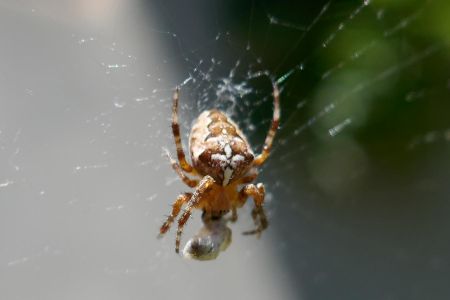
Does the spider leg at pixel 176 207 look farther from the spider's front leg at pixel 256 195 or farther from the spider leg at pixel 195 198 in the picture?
the spider's front leg at pixel 256 195

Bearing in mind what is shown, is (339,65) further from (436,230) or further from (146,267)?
(146,267)

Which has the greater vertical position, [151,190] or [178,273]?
[151,190]

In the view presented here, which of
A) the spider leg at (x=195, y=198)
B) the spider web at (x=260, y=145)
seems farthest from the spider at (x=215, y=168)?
the spider web at (x=260, y=145)

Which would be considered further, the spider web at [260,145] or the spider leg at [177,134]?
the spider web at [260,145]

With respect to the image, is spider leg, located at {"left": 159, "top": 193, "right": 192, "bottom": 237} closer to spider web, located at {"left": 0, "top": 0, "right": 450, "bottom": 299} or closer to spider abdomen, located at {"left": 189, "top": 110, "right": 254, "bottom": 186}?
spider abdomen, located at {"left": 189, "top": 110, "right": 254, "bottom": 186}

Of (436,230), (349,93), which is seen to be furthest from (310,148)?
(436,230)

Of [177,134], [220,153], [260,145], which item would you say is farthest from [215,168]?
[260,145]

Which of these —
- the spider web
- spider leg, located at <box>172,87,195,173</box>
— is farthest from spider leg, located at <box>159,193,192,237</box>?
the spider web

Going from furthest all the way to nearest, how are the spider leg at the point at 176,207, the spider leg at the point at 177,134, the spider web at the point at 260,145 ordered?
the spider web at the point at 260,145
the spider leg at the point at 176,207
the spider leg at the point at 177,134
